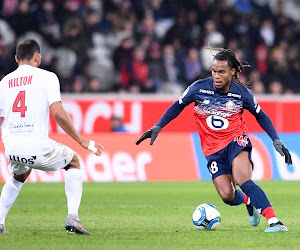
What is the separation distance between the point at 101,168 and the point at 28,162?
8.05m

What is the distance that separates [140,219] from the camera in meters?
9.27

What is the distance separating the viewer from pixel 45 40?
1898 cm

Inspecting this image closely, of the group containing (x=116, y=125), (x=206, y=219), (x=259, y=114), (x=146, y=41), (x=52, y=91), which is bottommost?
(x=116, y=125)

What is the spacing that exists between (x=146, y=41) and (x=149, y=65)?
0.82 metres

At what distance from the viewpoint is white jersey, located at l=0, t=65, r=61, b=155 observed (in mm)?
7375

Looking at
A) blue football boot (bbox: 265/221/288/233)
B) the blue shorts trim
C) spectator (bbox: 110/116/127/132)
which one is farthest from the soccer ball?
spectator (bbox: 110/116/127/132)

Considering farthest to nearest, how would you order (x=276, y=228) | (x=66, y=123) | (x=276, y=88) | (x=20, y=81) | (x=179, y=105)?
(x=276, y=88)
(x=179, y=105)
(x=276, y=228)
(x=20, y=81)
(x=66, y=123)

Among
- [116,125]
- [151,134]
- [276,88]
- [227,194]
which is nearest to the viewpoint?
[227,194]

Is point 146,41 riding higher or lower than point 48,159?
higher

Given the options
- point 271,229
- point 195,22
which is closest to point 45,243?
point 271,229

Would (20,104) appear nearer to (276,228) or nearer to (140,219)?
(140,219)

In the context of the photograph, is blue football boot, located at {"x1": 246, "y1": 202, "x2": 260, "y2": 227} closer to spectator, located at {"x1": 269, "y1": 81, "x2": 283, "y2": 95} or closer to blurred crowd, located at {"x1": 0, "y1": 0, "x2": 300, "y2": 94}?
blurred crowd, located at {"x1": 0, "y1": 0, "x2": 300, "y2": 94}

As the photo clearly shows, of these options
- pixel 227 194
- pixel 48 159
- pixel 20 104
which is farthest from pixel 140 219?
pixel 20 104

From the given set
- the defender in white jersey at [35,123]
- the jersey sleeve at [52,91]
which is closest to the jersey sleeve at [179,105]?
the defender in white jersey at [35,123]
